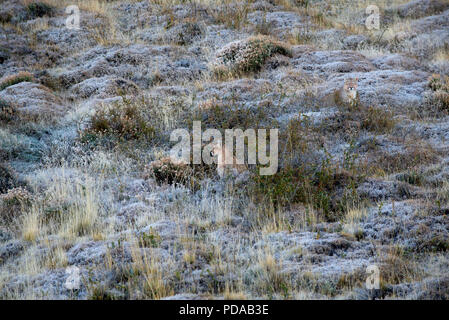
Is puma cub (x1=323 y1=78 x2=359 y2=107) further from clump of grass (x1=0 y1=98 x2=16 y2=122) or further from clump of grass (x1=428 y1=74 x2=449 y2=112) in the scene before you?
clump of grass (x1=0 y1=98 x2=16 y2=122)

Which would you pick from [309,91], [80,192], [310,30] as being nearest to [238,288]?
[80,192]

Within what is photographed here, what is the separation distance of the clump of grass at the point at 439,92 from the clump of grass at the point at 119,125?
6580 millimetres

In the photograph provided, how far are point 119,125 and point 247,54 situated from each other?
15.6ft

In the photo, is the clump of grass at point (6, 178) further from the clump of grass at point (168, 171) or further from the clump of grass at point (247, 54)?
the clump of grass at point (247, 54)

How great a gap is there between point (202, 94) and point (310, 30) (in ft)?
21.0

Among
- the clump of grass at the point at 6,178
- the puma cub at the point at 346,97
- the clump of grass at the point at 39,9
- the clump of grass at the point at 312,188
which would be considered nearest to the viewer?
the clump of grass at the point at 312,188

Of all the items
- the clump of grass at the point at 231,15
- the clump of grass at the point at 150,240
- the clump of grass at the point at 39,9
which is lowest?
the clump of grass at the point at 150,240

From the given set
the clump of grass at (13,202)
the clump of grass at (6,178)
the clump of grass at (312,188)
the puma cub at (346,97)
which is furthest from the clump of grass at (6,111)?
the puma cub at (346,97)

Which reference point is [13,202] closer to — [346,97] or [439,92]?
[346,97]

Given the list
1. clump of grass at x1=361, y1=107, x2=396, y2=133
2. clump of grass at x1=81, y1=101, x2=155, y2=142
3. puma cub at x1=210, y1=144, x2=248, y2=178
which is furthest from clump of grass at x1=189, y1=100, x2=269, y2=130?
clump of grass at x1=361, y1=107, x2=396, y2=133

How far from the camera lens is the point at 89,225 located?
6.56 metres

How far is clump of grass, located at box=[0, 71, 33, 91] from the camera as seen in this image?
40.4ft

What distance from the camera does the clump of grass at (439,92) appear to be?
33.7ft

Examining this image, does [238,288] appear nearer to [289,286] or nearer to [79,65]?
[289,286]
